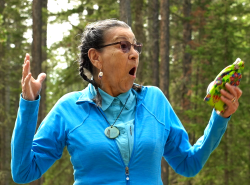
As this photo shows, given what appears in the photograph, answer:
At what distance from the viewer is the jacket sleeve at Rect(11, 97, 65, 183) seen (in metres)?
2.69

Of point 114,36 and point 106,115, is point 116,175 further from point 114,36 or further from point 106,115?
point 114,36

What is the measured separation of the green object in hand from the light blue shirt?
589 mm

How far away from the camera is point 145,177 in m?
2.80

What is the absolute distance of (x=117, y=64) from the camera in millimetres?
3074

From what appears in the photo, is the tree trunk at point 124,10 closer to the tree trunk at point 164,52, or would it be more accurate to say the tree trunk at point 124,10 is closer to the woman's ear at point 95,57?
the tree trunk at point 164,52

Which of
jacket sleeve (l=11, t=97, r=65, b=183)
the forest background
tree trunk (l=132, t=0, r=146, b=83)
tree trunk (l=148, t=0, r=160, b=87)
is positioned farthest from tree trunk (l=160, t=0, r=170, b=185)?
jacket sleeve (l=11, t=97, r=65, b=183)

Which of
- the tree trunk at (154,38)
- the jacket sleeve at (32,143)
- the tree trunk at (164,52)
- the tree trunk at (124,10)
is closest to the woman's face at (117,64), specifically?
the jacket sleeve at (32,143)

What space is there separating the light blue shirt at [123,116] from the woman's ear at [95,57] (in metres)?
0.19

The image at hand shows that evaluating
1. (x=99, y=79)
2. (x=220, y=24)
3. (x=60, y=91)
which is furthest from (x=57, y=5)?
(x=99, y=79)

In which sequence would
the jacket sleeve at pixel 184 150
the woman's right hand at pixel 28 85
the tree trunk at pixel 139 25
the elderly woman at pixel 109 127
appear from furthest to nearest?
the tree trunk at pixel 139 25
the jacket sleeve at pixel 184 150
the elderly woman at pixel 109 127
the woman's right hand at pixel 28 85

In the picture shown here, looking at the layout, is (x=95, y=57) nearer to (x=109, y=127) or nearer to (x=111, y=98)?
(x=111, y=98)

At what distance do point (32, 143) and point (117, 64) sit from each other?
2.82ft

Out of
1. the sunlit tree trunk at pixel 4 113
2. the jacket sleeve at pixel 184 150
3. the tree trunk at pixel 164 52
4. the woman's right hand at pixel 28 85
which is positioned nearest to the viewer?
the woman's right hand at pixel 28 85

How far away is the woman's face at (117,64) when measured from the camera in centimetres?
305
